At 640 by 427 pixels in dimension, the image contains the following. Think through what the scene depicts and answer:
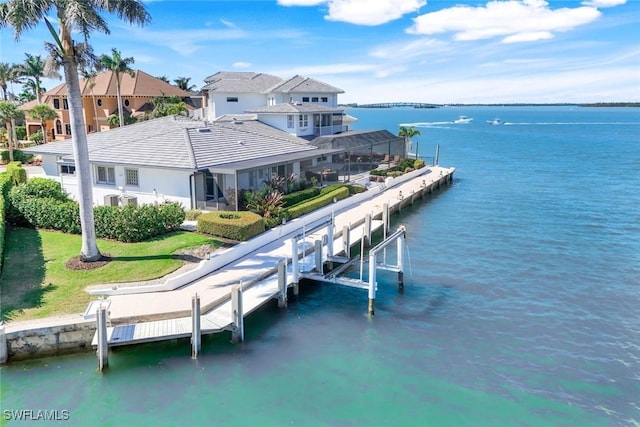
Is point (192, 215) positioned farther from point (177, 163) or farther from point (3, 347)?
point (3, 347)

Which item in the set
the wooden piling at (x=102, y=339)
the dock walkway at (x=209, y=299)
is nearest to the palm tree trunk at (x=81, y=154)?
the dock walkway at (x=209, y=299)

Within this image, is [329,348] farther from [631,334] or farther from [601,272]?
[601,272]

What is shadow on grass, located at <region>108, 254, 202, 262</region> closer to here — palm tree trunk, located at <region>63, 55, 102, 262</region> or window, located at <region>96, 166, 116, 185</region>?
palm tree trunk, located at <region>63, 55, 102, 262</region>

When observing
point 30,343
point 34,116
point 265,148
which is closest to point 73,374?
point 30,343

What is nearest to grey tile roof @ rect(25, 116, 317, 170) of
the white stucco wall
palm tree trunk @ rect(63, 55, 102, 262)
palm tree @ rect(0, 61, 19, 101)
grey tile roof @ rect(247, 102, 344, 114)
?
grey tile roof @ rect(247, 102, 344, 114)

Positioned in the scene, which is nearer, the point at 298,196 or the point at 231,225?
the point at 231,225

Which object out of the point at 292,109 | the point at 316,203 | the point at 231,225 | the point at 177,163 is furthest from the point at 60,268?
the point at 292,109
